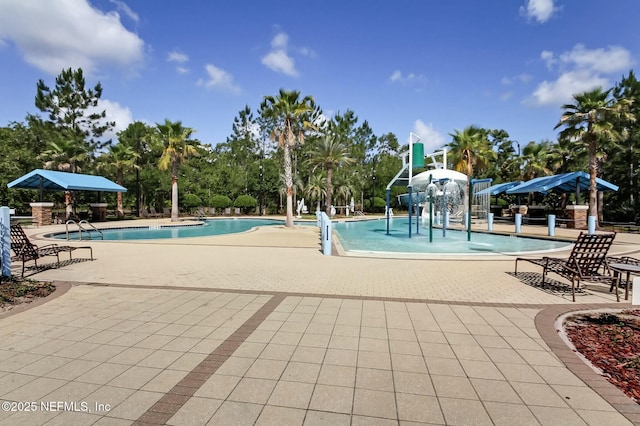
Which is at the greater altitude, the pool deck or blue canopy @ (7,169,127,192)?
blue canopy @ (7,169,127,192)

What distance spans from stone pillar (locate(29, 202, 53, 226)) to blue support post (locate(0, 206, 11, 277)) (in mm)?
20967

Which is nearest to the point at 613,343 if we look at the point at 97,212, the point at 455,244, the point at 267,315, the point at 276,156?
the point at 267,315

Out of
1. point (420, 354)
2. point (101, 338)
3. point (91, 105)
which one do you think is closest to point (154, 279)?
point (101, 338)

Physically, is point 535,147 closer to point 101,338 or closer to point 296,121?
point 296,121

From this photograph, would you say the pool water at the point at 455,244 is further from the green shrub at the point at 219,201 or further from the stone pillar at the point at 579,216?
the green shrub at the point at 219,201

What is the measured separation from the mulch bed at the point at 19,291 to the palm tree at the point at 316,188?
35571 millimetres

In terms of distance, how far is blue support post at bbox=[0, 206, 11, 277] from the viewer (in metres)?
6.94

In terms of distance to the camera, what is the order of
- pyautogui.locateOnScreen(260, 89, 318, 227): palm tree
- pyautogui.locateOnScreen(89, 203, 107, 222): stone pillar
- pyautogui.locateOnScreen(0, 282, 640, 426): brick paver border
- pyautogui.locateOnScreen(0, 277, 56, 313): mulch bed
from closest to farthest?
pyautogui.locateOnScreen(0, 282, 640, 426): brick paver border
pyautogui.locateOnScreen(0, 277, 56, 313): mulch bed
pyautogui.locateOnScreen(260, 89, 318, 227): palm tree
pyautogui.locateOnScreen(89, 203, 107, 222): stone pillar

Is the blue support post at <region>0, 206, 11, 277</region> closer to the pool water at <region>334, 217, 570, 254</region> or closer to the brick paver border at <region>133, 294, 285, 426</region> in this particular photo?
the brick paver border at <region>133, 294, 285, 426</region>

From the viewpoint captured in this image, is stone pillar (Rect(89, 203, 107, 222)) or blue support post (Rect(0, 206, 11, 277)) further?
stone pillar (Rect(89, 203, 107, 222))

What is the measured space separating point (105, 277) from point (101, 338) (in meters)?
4.07

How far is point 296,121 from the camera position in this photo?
23.4 meters

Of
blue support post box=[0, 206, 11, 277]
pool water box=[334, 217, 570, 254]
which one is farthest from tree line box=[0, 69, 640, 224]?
blue support post box=[0, 206, 11, 277]

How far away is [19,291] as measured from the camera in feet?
19.5
